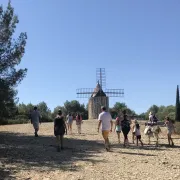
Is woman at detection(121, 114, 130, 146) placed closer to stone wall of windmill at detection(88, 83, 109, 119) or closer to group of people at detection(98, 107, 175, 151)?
group of people at detection(98, 107, 175, 151)

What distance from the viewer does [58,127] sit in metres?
16.7

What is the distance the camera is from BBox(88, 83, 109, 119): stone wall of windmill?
6919 cm

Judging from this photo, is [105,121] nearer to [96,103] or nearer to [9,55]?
[9,55]

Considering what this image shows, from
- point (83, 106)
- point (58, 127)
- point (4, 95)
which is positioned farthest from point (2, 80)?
point (83, 106)

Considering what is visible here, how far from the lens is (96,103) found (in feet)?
230

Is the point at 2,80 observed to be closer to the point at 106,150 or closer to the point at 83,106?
the point at 106,150

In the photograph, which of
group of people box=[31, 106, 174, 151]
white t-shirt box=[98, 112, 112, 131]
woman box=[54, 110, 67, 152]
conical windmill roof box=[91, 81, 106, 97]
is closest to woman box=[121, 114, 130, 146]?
group of people box=[31, 106, 174, 151]

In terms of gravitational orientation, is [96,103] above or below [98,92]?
below

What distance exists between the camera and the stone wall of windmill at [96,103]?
69.2 meters

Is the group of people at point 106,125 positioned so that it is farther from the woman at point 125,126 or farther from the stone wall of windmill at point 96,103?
the stone wall of windmill at point 96,103

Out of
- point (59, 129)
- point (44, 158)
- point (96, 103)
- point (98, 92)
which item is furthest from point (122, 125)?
point (98, 92)

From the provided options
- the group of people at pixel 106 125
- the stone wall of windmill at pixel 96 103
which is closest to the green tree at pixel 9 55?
the group of people at pixel 106 125

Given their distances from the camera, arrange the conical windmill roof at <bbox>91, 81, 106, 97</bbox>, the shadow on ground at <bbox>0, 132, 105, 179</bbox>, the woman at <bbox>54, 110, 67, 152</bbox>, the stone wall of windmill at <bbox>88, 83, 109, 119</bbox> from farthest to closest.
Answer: the conical windmill roof at <bbox>91, 81, 106, 97</bbox> → the stone wall of windmill at <bbox>88, 83, 109, 119</bbox> → the woman at <bbox>54, 110, 67, 152</bbox> → the shadow on ground at <bbox>0, 132, 105, 179</bbox>

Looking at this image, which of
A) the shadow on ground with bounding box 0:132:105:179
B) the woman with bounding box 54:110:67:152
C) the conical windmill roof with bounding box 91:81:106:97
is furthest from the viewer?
the conical windmill roof with bounding box 91:81:106:97
